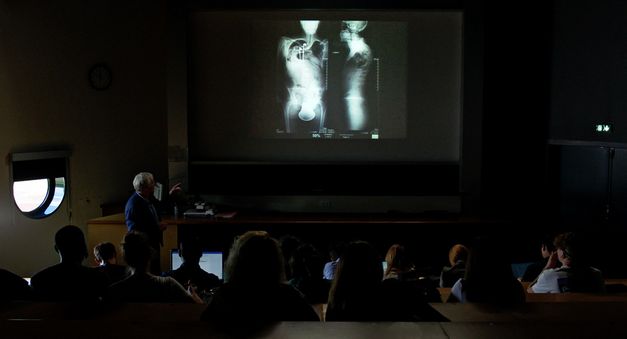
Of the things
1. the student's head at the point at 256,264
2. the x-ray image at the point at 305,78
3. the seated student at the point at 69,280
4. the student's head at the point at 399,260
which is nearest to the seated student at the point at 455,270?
the student's head at the point at 399,260

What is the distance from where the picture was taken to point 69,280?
131 inches

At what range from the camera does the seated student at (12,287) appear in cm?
314

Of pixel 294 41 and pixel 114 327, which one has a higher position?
pixel 294 41

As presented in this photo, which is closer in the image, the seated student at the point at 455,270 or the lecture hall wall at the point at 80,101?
the seated student at the point at 455,270

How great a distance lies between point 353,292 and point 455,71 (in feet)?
17.7

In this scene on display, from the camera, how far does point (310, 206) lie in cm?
771

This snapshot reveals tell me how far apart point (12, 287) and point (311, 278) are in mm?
1490

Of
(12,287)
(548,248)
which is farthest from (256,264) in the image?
(548,248)

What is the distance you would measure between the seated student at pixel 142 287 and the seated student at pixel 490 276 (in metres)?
1.40

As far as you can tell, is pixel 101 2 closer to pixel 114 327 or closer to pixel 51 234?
pixel 51 234

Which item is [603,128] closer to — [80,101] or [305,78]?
[305,78]

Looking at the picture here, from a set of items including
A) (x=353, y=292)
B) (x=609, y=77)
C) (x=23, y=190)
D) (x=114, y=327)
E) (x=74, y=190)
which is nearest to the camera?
(x=114, y=327)

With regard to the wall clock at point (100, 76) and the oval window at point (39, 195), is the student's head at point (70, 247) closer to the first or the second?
the oval window at point (39, 195)

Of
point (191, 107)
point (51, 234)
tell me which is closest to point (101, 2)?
point (191, 107)
